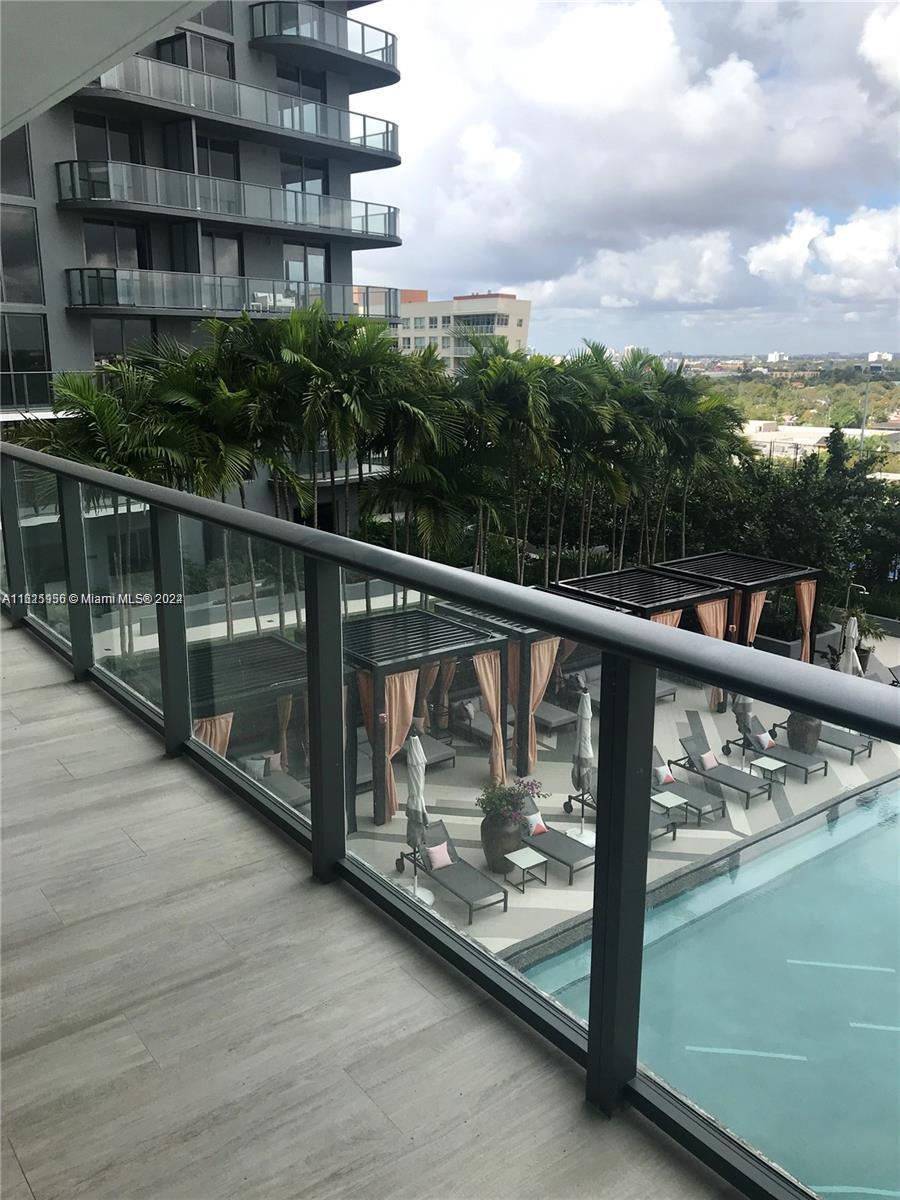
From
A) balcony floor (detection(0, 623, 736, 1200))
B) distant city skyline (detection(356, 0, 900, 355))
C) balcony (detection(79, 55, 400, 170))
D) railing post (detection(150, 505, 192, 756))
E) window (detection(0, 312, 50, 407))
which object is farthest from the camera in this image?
distant city skyline (detection(356, 0, 900, 355))

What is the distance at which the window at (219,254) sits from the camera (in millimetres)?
25453

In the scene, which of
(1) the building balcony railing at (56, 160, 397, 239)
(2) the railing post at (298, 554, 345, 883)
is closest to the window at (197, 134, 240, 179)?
(1) the building balcony railing at (56, 160, 397, 239)

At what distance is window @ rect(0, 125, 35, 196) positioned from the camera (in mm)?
22203

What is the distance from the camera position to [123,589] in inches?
135

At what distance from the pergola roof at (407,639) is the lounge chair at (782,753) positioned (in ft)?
1.79

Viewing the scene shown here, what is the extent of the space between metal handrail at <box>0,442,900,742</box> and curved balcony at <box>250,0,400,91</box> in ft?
93.1

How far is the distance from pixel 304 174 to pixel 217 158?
120 inches

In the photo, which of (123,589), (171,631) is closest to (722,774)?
(171,631)

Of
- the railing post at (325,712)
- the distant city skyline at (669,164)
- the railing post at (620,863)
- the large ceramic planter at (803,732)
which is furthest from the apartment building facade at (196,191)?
the distant city skyline at (669,164)

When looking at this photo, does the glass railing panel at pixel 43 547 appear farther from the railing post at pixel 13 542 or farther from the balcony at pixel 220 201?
the balcony at pixel 220 201

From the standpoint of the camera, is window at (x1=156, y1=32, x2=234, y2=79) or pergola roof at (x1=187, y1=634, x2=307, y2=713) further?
window at (x1=156, y1=32, x2=234, y2=79)

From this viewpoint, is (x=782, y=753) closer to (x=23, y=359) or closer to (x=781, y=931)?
(x=781, y=931)

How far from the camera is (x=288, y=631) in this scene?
7.73 feet

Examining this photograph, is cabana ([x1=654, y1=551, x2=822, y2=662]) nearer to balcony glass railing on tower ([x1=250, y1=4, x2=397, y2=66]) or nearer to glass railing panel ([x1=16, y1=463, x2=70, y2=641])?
balcony glass railing on tower ([x1=250, y1=4, x2=397, y2=66])
